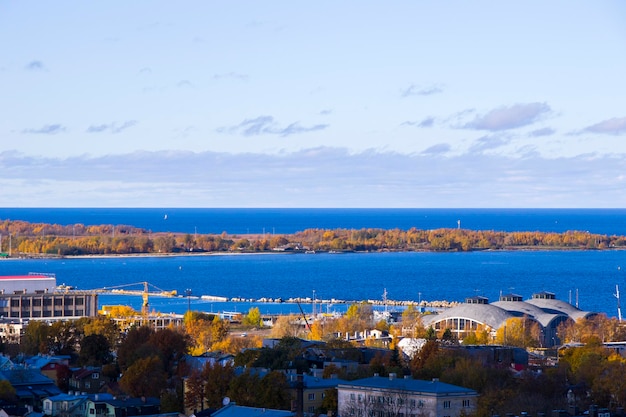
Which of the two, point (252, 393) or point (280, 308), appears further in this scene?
point (280, 308)

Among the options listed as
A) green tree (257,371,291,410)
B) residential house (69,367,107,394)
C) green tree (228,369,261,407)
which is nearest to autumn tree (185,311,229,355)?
residential house (69,367,107,394)

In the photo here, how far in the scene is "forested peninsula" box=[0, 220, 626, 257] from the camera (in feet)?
334

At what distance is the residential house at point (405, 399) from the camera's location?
1916cm

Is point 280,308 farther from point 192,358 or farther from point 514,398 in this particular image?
point 514,398

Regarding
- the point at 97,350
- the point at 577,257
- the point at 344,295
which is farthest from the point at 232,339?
the point at 577,257

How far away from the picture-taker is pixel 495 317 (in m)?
37.6

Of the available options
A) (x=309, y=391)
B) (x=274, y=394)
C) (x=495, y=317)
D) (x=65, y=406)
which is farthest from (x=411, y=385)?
(x=495, y=317)

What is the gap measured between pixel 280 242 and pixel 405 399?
293 ft

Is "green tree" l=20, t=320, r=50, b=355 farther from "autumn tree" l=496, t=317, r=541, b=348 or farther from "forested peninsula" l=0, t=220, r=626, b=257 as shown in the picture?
"forested peninsula" l=0, t=220, r=626, b=257

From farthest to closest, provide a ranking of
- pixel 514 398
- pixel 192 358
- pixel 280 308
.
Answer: pixel 280 308, pixel 192 358, pixel 514 398

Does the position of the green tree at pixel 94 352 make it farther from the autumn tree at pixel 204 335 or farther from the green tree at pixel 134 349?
the autumn tree at pixel 204 335

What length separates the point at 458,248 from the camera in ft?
354

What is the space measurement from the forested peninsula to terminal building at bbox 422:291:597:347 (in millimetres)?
62413

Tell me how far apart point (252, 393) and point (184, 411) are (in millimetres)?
1168
